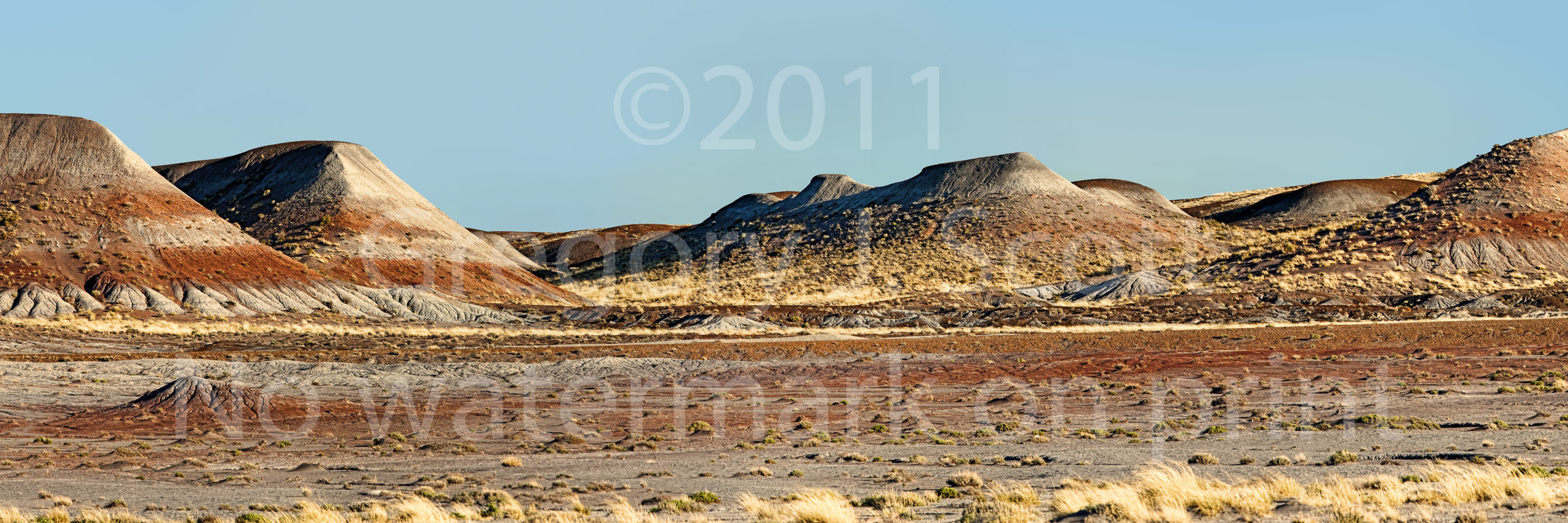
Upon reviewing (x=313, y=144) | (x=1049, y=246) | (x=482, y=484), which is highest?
(x=313, y=144)

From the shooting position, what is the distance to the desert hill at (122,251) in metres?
61.3

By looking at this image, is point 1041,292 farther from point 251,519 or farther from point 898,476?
point 251,519

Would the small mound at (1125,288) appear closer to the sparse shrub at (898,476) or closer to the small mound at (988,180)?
the small mound at (988,180)

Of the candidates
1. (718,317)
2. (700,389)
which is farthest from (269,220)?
(700,389)

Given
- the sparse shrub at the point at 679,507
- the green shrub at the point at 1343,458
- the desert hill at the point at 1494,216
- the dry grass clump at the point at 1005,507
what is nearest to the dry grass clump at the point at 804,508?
the sparse shrub at the point at 679,507

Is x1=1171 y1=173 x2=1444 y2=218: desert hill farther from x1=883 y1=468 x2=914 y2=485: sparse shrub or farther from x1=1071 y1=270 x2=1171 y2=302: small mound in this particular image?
x1=883 y1=468 x2=914 y2=485: sparse shrub

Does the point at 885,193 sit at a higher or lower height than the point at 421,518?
higher

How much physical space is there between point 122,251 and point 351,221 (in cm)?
2457

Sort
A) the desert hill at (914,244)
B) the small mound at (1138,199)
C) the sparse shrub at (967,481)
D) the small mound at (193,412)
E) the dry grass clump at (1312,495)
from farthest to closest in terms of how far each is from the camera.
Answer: the small mound at (1138,199) → the desert hill at (914,244) → the small mound at (193,412) → the sparse shrub at (967,481) → the dry grass clump at (1312,495)

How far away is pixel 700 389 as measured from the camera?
1390 inches

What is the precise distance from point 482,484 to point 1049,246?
80.0m

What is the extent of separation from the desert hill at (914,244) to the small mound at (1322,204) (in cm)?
1485

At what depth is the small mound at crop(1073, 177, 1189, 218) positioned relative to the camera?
4262 inches

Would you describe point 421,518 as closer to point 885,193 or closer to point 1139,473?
point 1139,473
